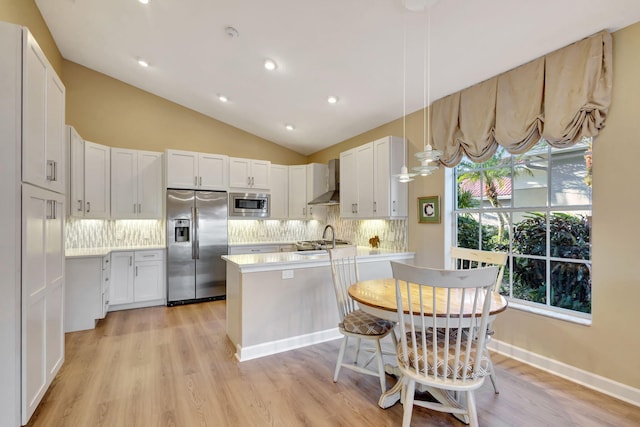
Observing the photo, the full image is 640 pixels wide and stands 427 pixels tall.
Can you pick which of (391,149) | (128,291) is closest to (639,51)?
(391,149)

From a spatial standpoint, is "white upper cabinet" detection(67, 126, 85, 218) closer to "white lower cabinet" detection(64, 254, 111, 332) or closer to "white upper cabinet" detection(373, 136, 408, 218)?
"white lower cabinet" detection(64, 254, 111, 332)

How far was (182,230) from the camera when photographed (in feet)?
15.2

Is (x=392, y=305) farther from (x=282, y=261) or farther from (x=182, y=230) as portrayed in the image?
(x=182, y=230)

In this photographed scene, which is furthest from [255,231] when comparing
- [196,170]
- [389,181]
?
[389,181]

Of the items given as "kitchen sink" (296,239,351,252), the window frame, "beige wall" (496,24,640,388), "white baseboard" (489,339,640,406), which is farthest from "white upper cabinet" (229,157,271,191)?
"beige wall" (496,24,640,388)

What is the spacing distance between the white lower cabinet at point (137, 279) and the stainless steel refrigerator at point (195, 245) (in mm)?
156

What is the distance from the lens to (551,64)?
250 cm

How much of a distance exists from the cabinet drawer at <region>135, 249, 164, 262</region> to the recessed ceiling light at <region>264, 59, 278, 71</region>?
311 centimetres

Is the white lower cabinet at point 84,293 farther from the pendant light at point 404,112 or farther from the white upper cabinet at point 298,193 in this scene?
the pendant light at point 404,112

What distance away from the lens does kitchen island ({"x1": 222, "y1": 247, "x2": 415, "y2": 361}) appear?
2836mm

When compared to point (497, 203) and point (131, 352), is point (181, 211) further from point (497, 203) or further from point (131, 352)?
point (497, 203)

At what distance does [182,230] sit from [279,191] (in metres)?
1.90

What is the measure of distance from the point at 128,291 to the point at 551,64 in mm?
5604

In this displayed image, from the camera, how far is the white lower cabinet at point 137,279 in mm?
4242
